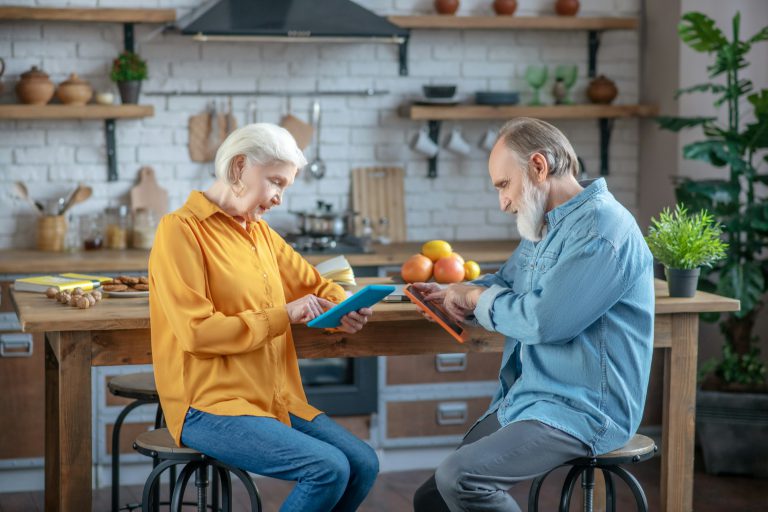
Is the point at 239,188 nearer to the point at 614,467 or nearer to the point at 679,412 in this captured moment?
the point at 614,467

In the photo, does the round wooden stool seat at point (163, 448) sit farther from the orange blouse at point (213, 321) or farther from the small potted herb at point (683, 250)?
the small potted herb at point (683, 250)

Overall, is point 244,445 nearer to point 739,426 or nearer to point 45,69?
point 739,426

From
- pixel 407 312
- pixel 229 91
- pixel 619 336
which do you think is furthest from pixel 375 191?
pixel 619 336

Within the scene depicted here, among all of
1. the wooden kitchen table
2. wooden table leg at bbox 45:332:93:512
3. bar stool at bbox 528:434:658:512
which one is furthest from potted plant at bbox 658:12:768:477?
wooden table leg at bbox 45:332:93:512

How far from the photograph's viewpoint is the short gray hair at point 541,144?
273 cm

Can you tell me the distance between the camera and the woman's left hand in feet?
9.65

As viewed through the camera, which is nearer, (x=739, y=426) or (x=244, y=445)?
(x=244, y=445)

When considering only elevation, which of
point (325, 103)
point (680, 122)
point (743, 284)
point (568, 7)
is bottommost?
point (743, 284)

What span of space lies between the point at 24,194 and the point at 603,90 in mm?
2980

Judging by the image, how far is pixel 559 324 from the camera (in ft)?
8.61

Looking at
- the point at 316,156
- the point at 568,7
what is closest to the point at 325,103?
the point at 316,156

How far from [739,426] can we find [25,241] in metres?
3.47

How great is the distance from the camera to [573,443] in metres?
2.69

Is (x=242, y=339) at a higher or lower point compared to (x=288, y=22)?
lower
